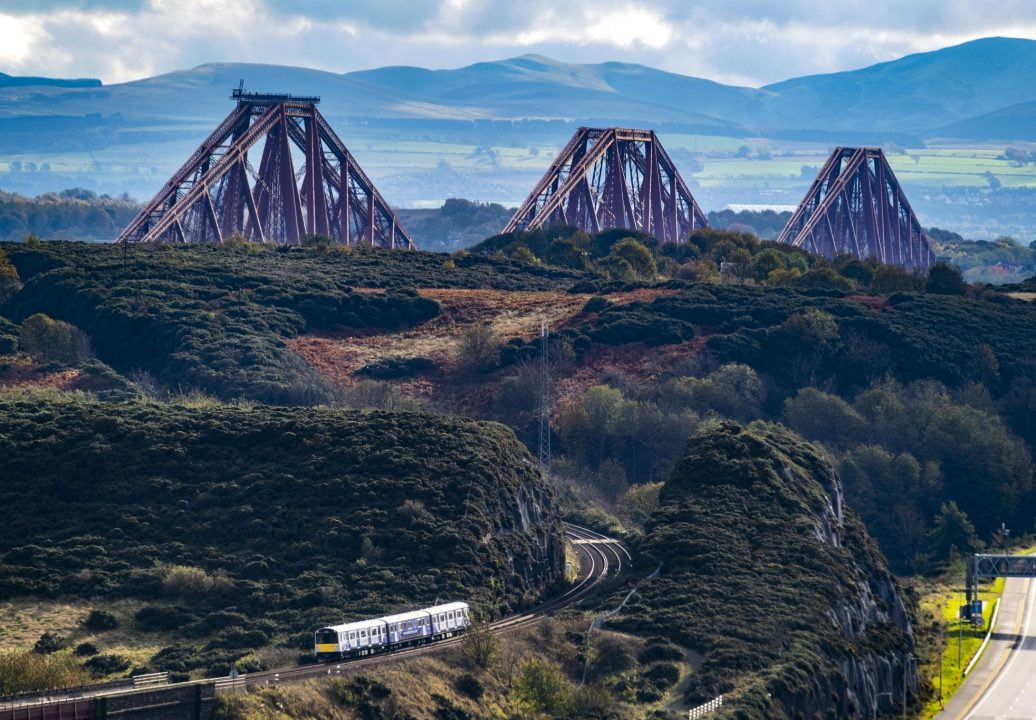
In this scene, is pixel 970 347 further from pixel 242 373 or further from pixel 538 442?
pixel 242 373

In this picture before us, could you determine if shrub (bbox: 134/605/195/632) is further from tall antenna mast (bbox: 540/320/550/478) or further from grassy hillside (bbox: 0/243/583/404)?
grassy hillside (bbox: 0/243/583/404)

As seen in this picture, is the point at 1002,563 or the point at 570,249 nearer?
the point at 1002,563

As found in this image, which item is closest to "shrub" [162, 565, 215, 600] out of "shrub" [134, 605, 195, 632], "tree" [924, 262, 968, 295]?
"shrub" [134, 605, 195, 632]

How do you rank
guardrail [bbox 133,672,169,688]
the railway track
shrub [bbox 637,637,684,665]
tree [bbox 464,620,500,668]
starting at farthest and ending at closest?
1. shrub [bbox 637,637,684,665]
2. tree [bbox 464,620,500,668]
3. guardrail [bbox 133,672,169,688]
4. the railway track

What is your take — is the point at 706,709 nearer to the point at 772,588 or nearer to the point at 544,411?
the point at 772,588

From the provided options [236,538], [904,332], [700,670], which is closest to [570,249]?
[904,332]

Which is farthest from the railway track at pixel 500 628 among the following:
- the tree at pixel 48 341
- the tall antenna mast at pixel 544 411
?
the tree at pixel 48 341
